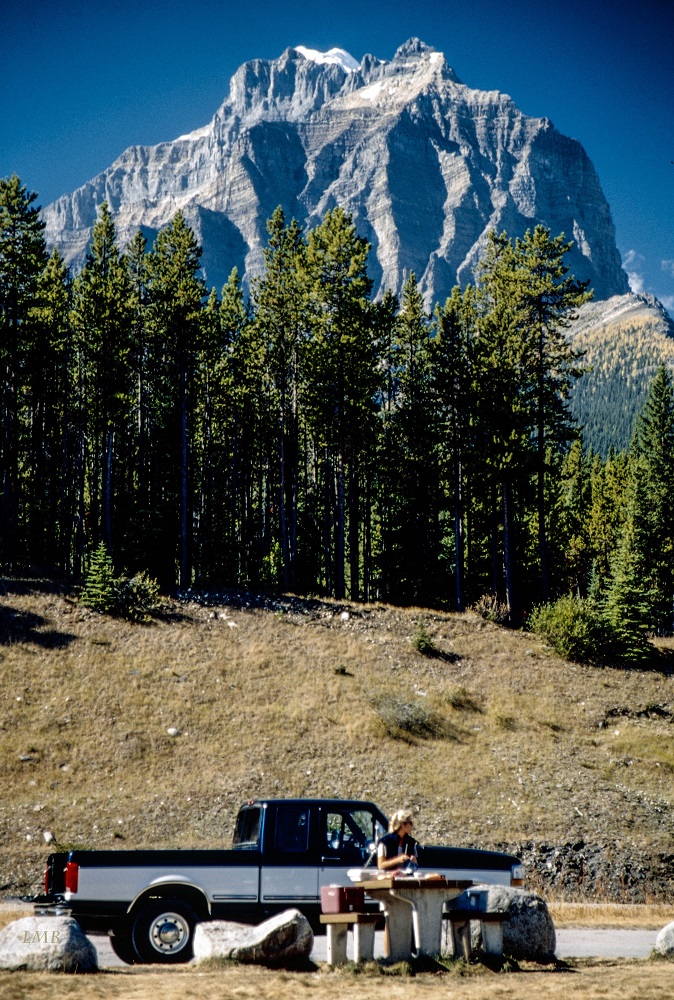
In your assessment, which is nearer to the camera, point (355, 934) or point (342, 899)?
point (342, 899)

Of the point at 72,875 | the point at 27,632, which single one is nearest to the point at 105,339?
the point at 27,632

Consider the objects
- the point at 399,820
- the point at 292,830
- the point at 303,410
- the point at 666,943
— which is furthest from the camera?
the point at 303,410

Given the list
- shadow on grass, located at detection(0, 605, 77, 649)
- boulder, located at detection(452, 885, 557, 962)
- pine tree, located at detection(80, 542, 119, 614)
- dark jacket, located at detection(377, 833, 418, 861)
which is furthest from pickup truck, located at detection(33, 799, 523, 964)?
pine tree, located at detection(80, 542, 119, 614)

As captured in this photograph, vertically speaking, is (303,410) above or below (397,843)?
above

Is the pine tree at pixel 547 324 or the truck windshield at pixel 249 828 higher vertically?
the pine tree at pixel 547 324

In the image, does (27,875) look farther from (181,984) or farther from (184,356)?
(184,356)

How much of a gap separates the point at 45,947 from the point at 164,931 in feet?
7.86

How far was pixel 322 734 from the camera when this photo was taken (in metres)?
25.9

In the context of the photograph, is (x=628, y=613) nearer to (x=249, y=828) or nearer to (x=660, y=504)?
(x=660, y=504)

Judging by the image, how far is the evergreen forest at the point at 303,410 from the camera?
37688 mm

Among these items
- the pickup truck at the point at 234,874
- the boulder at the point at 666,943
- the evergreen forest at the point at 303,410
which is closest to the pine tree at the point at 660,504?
the evergreen forest at the point at 303,410

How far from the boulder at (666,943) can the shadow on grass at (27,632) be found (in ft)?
72.1

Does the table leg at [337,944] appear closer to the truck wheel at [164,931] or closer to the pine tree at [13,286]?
the truck wheel at [164,931]

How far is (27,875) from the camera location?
19.3 m
